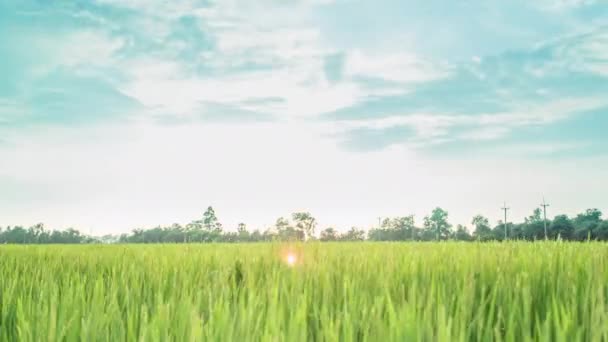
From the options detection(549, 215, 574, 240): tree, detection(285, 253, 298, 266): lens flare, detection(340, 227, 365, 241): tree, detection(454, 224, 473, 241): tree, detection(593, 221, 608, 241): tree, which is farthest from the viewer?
detection(340, 227, 365, 241): tree

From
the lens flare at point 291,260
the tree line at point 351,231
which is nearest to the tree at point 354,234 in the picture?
the tree line at point 351,231

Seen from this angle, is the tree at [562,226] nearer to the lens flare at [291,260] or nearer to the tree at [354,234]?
the tree at [354,234]

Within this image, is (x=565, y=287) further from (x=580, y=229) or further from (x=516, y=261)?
(x=580, y=229)

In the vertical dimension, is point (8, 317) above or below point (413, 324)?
below

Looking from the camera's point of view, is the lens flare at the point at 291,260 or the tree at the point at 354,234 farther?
the tree at the point at 354,234

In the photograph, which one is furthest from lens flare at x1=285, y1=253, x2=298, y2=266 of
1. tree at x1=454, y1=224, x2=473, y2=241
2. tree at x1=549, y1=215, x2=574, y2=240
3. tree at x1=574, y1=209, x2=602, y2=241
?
tree at x1=549, y1=215, x2=574, y2=240

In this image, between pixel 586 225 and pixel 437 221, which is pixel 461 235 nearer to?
pixel 586 225

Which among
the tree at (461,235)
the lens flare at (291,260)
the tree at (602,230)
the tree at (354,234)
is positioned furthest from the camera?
the tree at (354,234)

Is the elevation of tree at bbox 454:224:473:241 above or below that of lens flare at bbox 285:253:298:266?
below

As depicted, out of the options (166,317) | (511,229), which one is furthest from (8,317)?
(511,229)

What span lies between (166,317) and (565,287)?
1697 mm

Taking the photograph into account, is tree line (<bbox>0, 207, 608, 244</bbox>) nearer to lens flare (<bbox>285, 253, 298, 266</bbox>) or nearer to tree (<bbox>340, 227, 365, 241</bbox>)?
tree (<bbox>340, 227, 365, 241</bbox>)

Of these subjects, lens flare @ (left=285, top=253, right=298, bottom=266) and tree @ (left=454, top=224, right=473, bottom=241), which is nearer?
lens flare @ (left=285, top=253, right=298, bottom=266)

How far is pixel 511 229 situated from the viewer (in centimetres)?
8144
